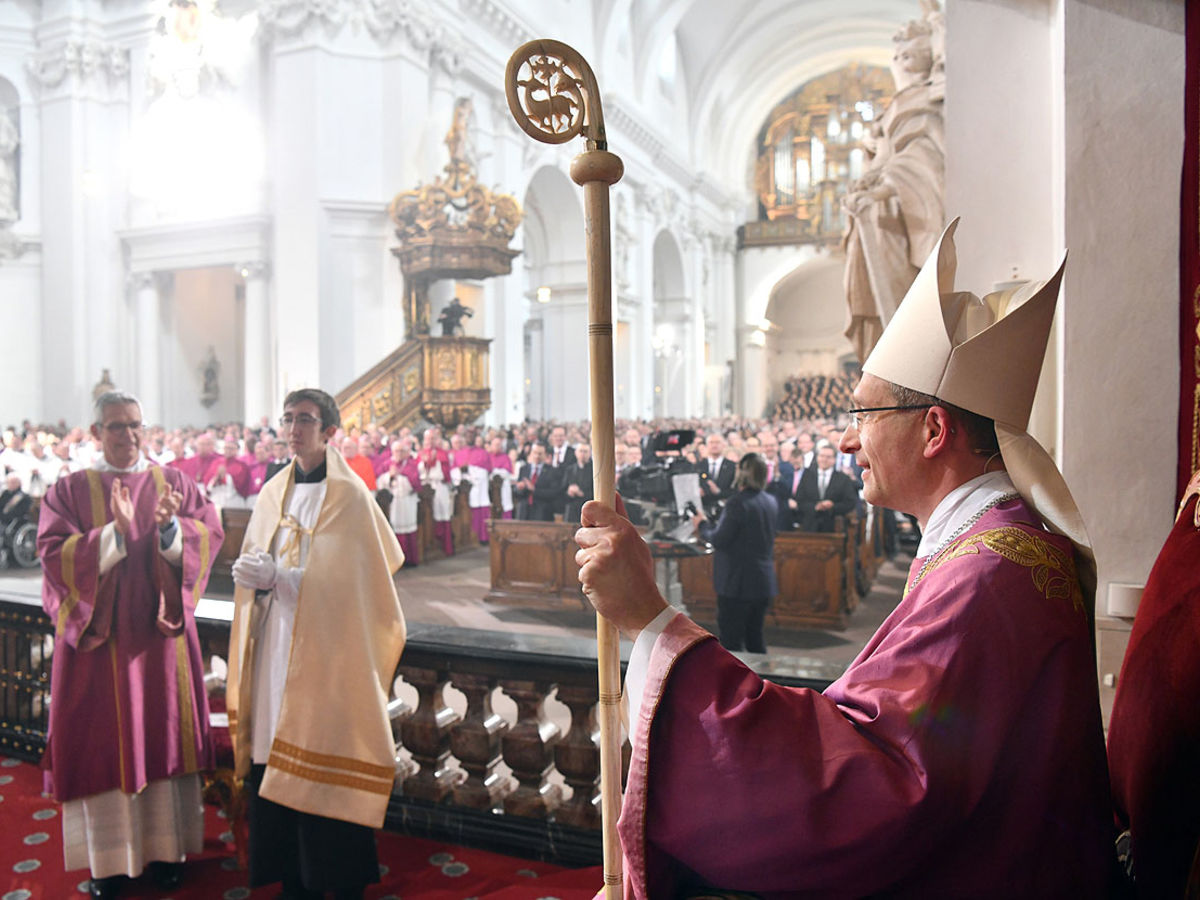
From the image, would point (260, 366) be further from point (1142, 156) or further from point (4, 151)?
point (1142, 156)

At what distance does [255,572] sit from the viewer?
2.85m

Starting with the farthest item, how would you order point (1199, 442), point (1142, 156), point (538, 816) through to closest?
point (538, 816)
point (1142, 156)
point (1199, 442)

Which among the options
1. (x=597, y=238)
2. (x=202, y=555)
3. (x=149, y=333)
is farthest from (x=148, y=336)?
(x=597, y=238)

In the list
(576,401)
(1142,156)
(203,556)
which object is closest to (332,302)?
(576,401)

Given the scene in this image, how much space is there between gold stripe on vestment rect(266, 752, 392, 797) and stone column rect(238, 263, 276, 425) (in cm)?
1324

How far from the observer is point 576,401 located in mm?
21172

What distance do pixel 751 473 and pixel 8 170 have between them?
17.9 metres

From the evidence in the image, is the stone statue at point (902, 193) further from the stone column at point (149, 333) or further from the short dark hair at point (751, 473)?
the stone column at point (149, 333)

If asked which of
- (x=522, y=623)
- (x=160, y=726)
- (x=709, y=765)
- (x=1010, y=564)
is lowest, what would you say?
(x=522, y=623)

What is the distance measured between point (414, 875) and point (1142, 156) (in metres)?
3.47

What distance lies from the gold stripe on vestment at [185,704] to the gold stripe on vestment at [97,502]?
1.61 ft

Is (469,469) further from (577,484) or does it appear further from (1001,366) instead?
(1001,366)

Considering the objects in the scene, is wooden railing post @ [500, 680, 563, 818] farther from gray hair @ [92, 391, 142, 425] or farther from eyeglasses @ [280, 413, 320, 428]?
gray hair @ [92, 391, 142, 425]

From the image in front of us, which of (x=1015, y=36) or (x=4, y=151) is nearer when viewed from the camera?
(x=1015, y=36)
